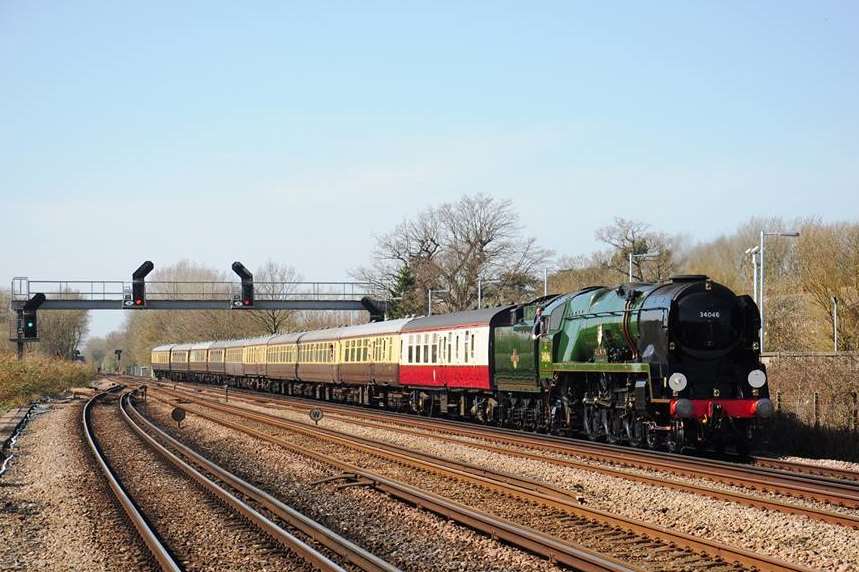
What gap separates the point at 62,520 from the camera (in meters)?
13.6

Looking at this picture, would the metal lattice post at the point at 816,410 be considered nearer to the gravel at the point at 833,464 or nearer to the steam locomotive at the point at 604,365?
the gravel at the point at 833,464

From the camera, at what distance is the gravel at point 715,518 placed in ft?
33.4

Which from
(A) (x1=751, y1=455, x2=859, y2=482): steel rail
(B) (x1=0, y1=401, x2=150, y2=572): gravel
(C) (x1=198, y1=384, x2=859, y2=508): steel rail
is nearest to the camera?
(B) (x1=0, y1=401, x2=150, y2=572): gravel

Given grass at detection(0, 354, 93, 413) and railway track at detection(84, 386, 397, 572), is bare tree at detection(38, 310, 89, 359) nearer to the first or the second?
grass at detection(0, 354, 93, 413)

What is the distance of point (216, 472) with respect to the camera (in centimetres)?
1789

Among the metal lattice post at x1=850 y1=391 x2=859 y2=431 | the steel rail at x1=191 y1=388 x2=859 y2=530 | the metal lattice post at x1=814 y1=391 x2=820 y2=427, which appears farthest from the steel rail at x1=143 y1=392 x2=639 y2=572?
the metal lattice post at x1=850 y1=391 x2=859 y2=431

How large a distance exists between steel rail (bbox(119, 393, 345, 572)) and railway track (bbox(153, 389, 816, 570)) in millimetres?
2200

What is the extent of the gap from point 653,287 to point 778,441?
629 cm

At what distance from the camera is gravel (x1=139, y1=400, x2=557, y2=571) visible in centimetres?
1016

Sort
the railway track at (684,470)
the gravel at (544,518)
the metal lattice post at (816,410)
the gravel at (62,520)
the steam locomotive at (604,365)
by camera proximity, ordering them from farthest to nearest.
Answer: the metal lattice post at (816,410) → the steam locomotive at (604,365) → the railway track at (684,470) → the gravel at (62,520) → the gravel at (544,518)

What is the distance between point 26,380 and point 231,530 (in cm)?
3861

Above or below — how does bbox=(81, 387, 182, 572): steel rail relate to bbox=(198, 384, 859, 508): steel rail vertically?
below

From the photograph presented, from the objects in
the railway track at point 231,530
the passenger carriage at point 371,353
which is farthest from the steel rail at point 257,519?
the passenger carriage at point 371,353

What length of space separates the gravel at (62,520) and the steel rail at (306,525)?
6.32ft
